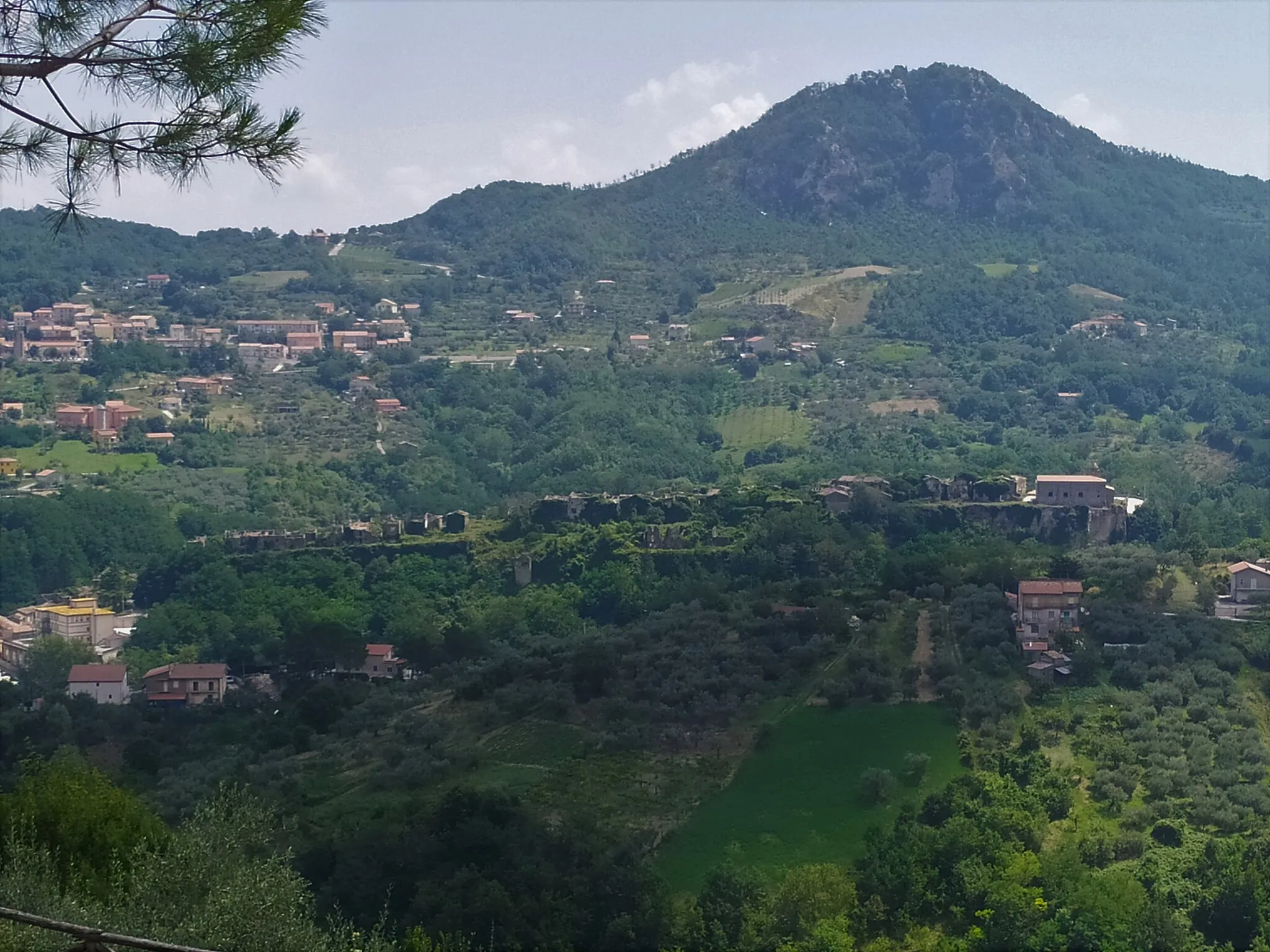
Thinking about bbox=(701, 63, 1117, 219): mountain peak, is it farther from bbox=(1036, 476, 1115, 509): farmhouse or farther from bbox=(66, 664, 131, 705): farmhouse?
bbox=(66, 664, 131, 705): farmhouse

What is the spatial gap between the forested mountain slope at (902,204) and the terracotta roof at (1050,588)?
50.7 m

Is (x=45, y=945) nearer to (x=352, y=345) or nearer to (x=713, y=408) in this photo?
(x=713, y=408)

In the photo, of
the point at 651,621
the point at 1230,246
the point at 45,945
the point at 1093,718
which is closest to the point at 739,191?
→ the point at 1230,246

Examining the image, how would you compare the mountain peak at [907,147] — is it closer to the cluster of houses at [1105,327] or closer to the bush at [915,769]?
the cluster of houses at [1105,327]

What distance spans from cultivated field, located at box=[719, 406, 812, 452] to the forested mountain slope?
2133 cm

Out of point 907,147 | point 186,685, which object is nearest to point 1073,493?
point 186,685

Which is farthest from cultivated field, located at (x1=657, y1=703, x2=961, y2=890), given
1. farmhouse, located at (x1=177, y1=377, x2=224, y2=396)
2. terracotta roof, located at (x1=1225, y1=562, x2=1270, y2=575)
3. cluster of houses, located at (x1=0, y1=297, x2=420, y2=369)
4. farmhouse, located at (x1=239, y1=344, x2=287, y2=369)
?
farmhouse, located at (x1=239, y1=344, x2=287, y2=369)

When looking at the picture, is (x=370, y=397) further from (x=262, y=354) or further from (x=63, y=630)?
(x=63, y=630)

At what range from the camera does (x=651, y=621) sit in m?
30.5

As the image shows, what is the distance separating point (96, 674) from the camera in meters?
32.6

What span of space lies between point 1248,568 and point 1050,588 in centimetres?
422

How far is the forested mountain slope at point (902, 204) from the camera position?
8269 centimetres

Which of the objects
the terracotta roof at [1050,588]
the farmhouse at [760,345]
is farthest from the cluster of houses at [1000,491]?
the farmhouse at [760,345]

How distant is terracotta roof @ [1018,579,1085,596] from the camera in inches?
1101
